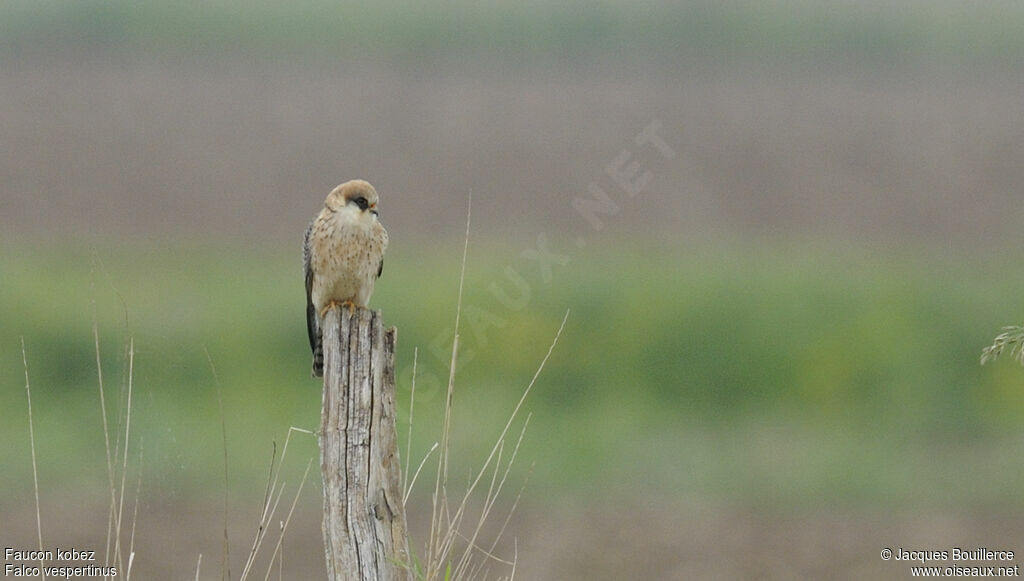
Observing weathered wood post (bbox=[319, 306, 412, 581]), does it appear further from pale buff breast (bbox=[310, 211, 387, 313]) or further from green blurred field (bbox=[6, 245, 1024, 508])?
green blurred field (bbox=[6, 245, 1024, 508])

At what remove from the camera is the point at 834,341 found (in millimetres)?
13047

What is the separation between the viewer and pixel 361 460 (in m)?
4.62

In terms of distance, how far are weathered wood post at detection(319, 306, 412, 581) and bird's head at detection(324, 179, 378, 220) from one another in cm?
168

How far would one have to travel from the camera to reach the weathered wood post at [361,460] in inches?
181

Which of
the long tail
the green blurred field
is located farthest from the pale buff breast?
the green blurred field

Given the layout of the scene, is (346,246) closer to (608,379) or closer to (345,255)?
(345,255)

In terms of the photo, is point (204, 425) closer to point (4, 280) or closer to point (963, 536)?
point (4, 280)

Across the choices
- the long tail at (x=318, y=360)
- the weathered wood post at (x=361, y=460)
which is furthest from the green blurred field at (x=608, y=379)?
the weathered wood post at (x=361, y=460)

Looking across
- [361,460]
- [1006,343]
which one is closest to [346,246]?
[361,460]

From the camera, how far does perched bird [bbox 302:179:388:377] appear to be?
6383 mm

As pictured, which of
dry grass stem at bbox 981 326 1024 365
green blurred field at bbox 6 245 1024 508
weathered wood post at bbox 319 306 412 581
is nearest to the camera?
dry grass stem at bbox 981 326 1024 365

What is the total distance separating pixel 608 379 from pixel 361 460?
26.9 feet

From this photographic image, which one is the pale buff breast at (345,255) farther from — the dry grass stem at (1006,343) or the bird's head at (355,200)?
the dry grass stem at (1006,343)

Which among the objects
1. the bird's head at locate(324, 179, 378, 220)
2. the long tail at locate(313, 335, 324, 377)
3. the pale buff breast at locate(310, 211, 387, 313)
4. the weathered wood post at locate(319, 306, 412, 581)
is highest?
the bird's head at locate(324, 179, 378, 220)
